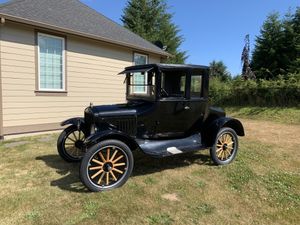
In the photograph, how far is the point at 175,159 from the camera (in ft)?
17.5

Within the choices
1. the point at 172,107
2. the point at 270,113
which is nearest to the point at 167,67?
the point at 172,107

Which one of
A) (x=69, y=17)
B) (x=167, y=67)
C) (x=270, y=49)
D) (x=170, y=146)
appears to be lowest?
(x=170, y=146)

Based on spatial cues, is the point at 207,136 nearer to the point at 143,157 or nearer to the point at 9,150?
the point at 143,157

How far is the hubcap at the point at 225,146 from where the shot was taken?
16.4ft

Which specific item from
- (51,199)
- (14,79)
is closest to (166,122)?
(51,199)

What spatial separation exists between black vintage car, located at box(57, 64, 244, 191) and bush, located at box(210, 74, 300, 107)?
8.44 metres

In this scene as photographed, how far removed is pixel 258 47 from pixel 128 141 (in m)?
23.0

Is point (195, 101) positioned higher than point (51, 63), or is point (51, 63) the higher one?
point (51, 63)

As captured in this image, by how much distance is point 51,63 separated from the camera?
25.3ft

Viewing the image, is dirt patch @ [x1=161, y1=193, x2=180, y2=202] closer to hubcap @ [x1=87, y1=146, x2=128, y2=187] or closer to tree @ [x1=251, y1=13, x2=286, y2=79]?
hubcap @ [x1=87, y1=146, x2=128, y2=187]

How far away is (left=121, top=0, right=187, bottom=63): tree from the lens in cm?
2734

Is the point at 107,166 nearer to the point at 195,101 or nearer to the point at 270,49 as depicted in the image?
the point at 195,101

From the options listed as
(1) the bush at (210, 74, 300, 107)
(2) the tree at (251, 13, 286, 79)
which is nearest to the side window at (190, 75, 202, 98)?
(1) the bush at (210, 74, 300, 107)

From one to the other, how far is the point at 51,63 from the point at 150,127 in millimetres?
4647
